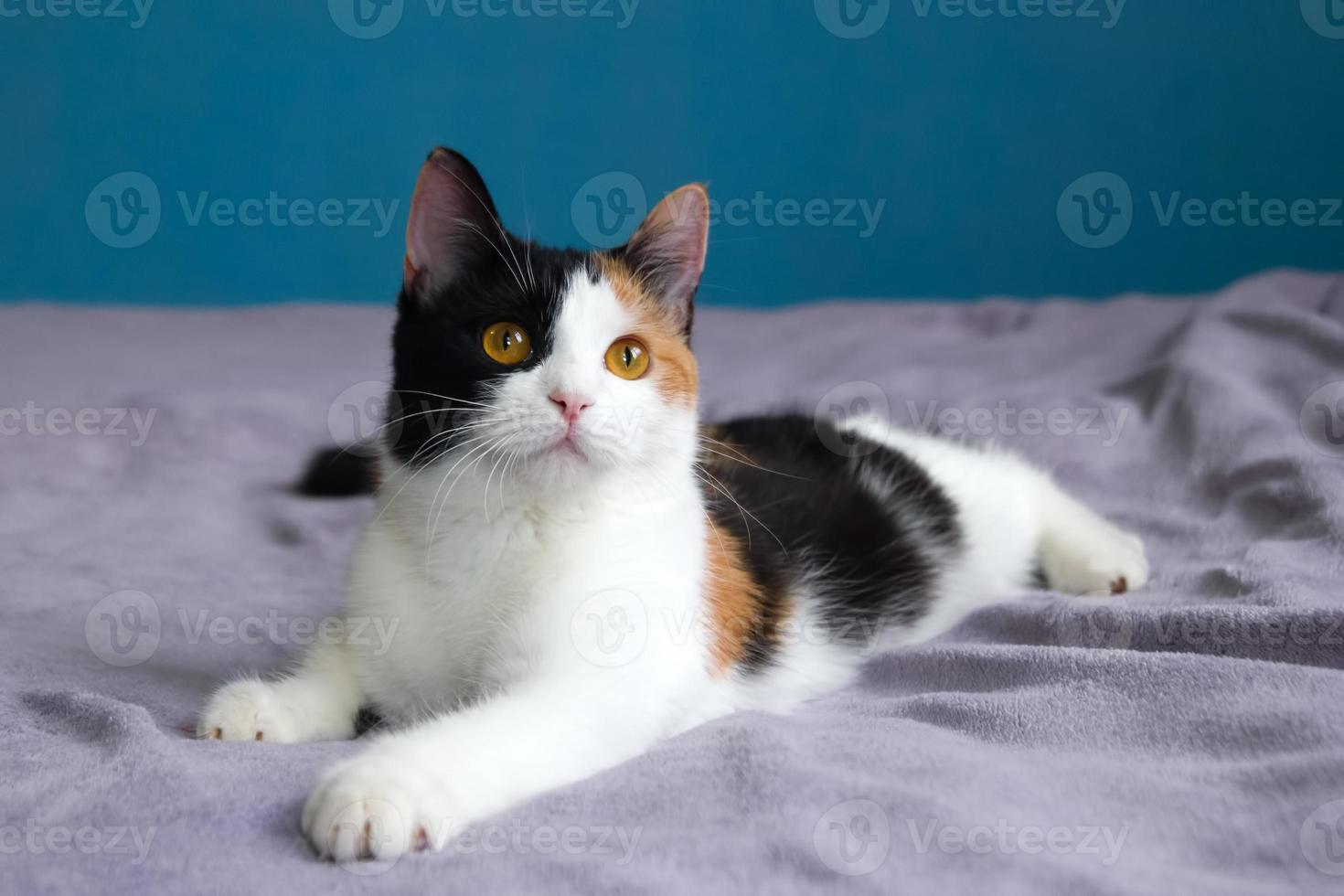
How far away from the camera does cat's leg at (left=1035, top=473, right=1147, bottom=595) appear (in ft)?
6.01

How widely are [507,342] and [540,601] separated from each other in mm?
285

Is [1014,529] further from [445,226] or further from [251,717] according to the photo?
[251,717]

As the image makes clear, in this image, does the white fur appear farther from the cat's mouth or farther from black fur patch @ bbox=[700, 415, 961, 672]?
black fur patch @ bbox=[700, 415, 961, 672]

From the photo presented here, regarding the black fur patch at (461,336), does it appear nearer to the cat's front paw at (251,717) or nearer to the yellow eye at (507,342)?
the yellow eye at (507,342)

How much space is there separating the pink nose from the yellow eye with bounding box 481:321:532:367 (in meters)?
0.09

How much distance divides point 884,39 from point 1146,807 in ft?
11.2

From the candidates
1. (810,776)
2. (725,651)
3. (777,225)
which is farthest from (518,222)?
(810,776)

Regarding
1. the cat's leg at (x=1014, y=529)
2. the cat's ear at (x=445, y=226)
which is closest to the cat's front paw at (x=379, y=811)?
the cat's ear at (x=445, y=226)

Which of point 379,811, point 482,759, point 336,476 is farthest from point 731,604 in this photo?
point 336,476

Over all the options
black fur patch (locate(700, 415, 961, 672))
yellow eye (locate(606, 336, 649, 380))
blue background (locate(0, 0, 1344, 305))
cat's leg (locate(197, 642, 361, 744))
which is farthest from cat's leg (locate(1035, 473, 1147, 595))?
blue background (locate(0, 0, 1344, 305))

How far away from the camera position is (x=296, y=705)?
1.35m

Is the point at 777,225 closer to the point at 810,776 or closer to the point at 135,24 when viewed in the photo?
the point at 135,24

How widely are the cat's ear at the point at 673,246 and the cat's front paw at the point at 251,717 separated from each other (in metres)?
0.66

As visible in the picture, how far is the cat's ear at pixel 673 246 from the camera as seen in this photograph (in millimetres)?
1493
